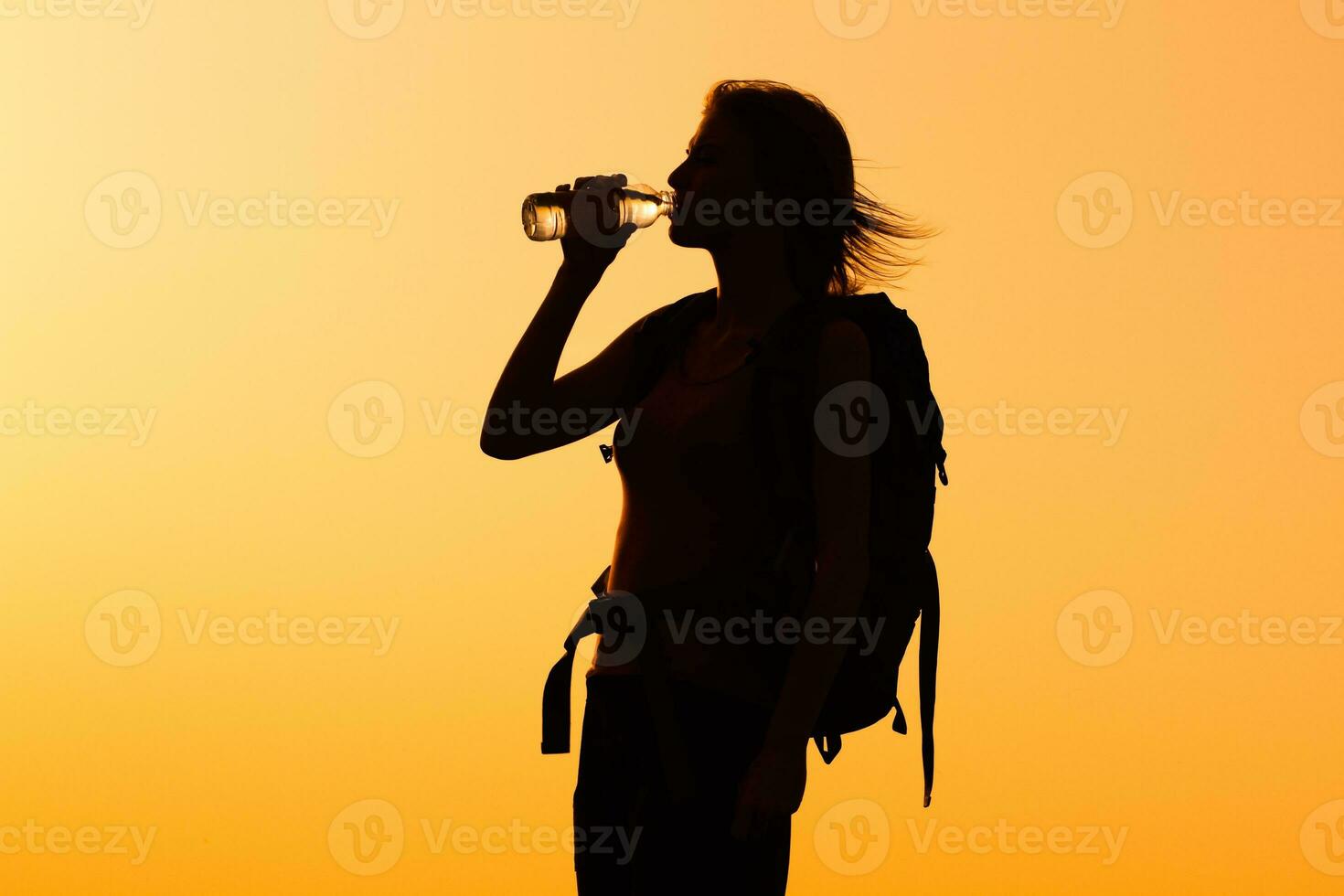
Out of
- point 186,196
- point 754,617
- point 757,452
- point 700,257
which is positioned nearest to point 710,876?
point 754,617

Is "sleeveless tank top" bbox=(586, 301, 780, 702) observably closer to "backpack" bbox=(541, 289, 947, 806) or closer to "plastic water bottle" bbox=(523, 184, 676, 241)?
"backpack" bbox=(541, 289, 947, 806)

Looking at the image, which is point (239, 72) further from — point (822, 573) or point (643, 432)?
point (822, 573)

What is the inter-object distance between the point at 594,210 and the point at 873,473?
0.51 m

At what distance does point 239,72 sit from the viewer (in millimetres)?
4141

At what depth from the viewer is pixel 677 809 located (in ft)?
5.78

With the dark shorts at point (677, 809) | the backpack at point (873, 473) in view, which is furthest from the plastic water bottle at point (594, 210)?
the dark shorts at point (677, 809)

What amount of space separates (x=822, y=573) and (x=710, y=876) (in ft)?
1.23

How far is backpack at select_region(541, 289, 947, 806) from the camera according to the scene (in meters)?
1.75

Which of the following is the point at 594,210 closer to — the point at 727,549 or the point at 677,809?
the point at 727,549

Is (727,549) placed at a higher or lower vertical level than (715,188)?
lower

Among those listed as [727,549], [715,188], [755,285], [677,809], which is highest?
[715,188]

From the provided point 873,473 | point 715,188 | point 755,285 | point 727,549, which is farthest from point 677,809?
point 715,188

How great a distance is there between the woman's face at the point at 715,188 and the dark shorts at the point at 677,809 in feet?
1.80

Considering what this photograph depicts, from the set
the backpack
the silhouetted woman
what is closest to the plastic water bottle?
the silhouetted woman
